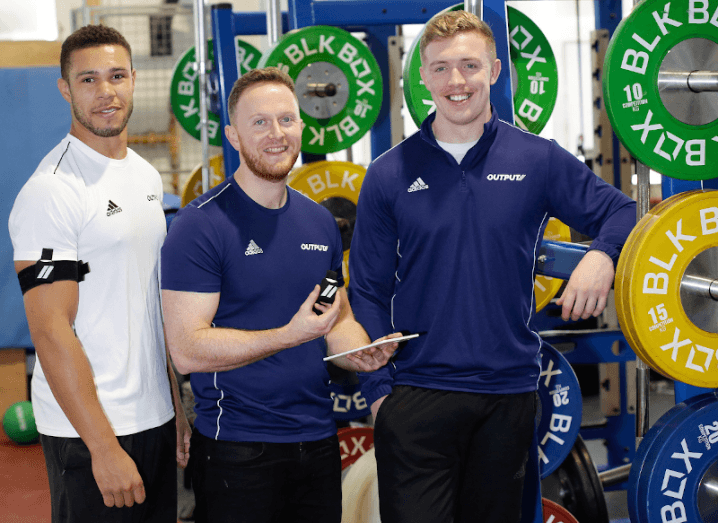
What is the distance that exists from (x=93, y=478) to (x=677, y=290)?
149cm

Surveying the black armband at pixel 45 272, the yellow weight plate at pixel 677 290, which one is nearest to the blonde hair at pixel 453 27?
the yellow weight plate at pixel 677 290

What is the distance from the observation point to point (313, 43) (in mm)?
3260

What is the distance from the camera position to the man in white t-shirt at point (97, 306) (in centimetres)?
170

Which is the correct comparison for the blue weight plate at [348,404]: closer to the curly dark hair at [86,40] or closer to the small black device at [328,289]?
the small black device at [328,289]

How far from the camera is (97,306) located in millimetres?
1790

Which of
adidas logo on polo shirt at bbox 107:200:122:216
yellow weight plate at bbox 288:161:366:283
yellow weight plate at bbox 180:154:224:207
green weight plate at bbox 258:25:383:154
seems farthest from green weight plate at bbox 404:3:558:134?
yellow weight plate at bbox 180:154:224:207

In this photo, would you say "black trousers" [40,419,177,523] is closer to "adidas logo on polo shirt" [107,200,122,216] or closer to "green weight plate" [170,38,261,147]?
"adidas logo on polo shirt" [107,200,122,216]

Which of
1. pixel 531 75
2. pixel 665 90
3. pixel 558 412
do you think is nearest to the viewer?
pixel 665 90

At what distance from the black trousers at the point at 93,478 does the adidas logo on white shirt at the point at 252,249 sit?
507 mm

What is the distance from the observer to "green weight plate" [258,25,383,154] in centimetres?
324

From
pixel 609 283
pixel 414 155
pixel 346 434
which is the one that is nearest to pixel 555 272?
pixel 609 283

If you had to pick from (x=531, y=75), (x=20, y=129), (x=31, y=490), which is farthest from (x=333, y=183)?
(x=20, y=129)

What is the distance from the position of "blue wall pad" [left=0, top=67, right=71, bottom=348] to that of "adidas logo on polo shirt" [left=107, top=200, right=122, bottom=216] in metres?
4.44

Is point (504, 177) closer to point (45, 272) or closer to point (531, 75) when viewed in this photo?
point (45, 272)
